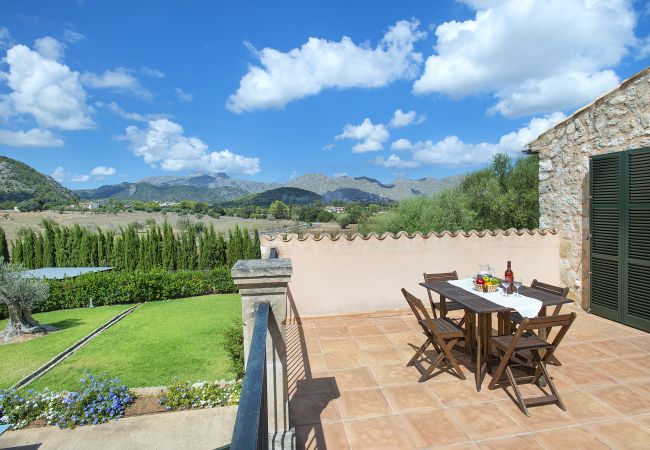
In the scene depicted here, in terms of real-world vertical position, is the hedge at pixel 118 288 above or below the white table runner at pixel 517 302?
below

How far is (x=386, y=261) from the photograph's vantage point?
6.75 meters

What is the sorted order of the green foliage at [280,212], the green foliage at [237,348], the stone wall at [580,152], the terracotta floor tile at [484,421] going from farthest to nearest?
the green foliage at [280,212]
the stone wall at [580,152]
the green foliage at [237,348]
the terracotta floor tile at [484,421]

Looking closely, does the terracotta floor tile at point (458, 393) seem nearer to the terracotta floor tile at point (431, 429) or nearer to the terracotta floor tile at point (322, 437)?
the terracotta floor tile at point (431, 429)

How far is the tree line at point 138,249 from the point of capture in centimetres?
1755

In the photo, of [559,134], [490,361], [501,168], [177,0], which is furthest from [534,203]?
[177,0]

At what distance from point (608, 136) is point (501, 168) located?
14807 millimetres

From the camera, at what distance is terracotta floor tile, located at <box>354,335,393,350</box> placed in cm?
497

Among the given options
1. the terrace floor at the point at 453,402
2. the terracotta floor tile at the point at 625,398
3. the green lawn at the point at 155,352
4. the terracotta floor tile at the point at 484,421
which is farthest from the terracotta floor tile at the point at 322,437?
the green lawn at the point at 155,352

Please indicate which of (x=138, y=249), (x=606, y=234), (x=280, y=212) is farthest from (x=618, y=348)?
(x=280, y=212)

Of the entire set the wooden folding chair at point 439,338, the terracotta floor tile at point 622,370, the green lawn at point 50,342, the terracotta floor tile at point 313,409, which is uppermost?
the wooden folding chair at point 439,338

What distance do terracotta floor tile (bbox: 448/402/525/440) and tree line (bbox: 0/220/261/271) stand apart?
49.0ft

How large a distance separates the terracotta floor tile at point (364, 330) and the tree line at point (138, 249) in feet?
40.2

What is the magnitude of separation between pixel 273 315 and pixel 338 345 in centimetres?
311

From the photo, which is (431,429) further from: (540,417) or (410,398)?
(540,417)
